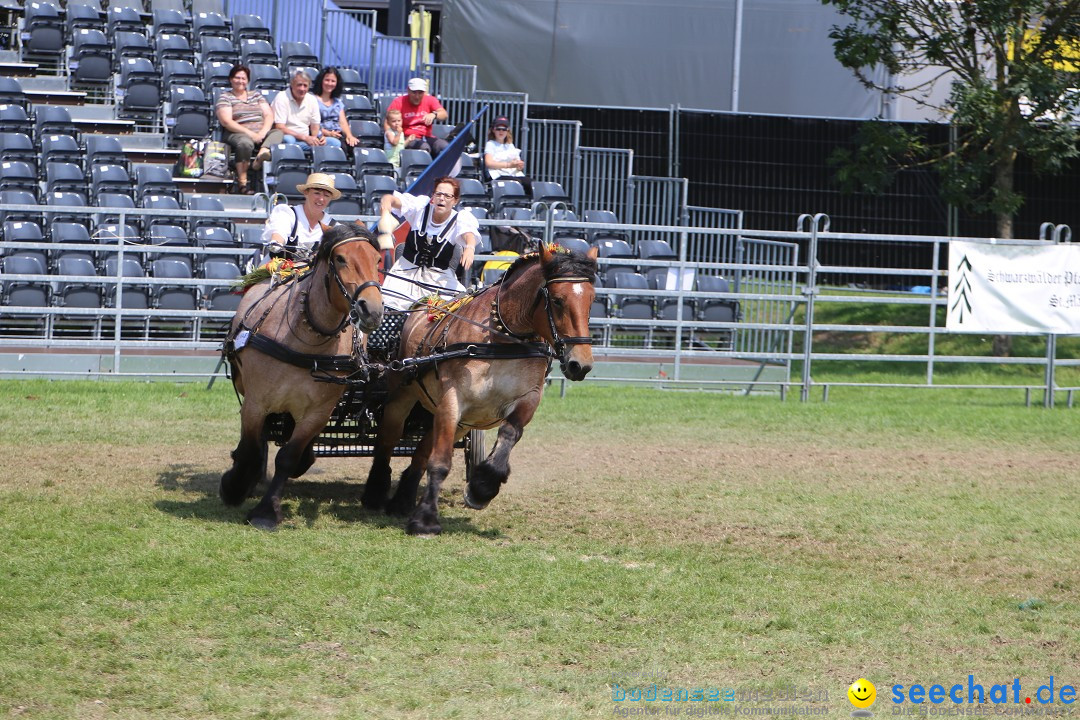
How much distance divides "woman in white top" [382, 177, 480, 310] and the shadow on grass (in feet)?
4.84

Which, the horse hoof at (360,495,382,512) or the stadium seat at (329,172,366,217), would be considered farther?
the stadium seat at (329,172,366,217)

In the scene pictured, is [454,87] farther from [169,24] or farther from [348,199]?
[348,199]

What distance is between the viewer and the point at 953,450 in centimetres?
1226

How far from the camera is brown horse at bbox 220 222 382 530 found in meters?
7.62

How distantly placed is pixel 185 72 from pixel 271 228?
1135 cm

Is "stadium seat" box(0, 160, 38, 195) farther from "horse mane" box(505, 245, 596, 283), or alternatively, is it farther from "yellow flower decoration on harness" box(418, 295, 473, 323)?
"horse mane" box(505, 245, 596, 283)

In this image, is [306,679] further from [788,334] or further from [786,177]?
[786,177]

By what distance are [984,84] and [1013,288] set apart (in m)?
4.11

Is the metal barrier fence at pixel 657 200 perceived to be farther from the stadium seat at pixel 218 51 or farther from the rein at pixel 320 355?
the rein at pixel 320 355

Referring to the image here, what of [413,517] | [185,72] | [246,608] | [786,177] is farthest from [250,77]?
[246,608]

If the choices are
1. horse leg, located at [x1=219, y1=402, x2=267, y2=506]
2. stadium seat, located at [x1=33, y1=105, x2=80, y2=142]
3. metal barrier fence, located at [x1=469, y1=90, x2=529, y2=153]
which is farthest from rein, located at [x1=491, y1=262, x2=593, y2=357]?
metal barrier fence, located at [x1=469, y1=90, x2=529, y2=153]

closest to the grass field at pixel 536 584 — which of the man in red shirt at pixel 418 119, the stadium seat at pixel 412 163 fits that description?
the stadium seat at pixel 412 163

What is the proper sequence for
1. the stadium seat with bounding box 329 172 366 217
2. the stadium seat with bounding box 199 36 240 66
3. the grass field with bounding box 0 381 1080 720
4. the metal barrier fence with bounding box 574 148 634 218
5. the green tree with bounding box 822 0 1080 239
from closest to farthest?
the grass field with bounding box 0 381 1080 720 → the stadium seat with bounding box 329 172 366 217 → the green tree with bounding box 822 0 1080 239 → the stadium seat with bounding box 199 36 240 66 → the metal barrier fence with bounding box 574 148 634 218

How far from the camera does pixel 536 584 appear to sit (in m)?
6.67
